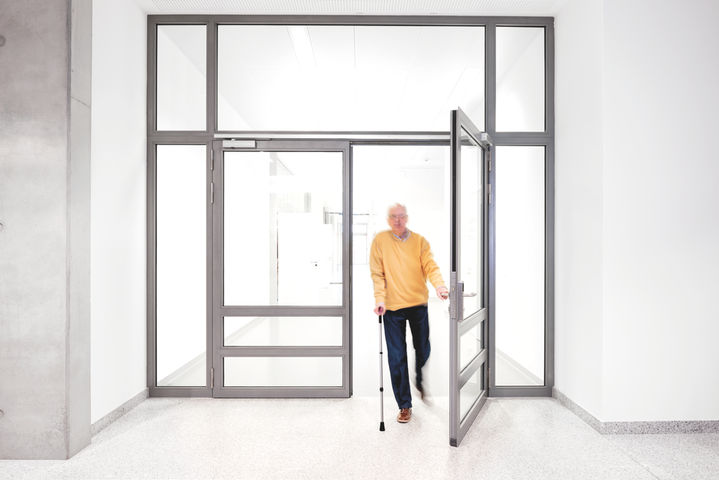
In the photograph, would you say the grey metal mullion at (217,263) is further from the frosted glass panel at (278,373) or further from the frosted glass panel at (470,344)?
the frosted glass panel at (470,344)

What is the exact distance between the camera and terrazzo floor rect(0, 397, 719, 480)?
7.68ft

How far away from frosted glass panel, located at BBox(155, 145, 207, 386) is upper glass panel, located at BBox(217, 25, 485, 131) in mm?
522

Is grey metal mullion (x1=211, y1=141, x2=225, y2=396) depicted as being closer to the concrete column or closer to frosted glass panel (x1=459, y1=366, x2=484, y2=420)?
the concrete column

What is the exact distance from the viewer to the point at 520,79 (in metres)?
3.55

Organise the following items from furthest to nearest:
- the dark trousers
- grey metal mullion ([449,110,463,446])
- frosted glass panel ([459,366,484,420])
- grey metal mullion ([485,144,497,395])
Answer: grey metal mullion ([485,144,497,395])
the dark trousers
frosted glass panel ([459,366,484,420])
grey metal mullion ([449,110,463,446])

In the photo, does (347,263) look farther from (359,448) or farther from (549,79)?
Answer: (549,79)

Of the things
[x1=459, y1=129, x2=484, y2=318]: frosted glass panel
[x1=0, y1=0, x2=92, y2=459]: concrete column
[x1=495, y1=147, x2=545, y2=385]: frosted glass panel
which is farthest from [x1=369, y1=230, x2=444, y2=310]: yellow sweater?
[x1=0, y1=0, x2=92, y2=459]: concrete column

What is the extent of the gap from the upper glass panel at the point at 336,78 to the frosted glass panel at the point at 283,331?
1.63m

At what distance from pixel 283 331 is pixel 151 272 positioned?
121cm

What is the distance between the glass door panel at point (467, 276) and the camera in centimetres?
266

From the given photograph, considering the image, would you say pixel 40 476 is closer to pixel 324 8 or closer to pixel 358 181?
pixel 324 8

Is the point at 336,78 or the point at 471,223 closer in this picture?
the point at 471,223

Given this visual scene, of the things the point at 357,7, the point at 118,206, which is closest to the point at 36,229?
the point at 118,206

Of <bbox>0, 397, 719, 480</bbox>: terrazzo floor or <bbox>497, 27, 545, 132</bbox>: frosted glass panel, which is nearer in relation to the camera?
<bbox>0, 397, 719, 480</bbox>: terrazzo floor
